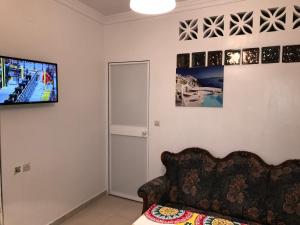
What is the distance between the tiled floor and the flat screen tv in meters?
1.59

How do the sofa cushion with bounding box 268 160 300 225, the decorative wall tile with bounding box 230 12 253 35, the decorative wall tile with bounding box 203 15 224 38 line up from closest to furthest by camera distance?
1. the sofa cushion with bounding box 268 160 300 225
2. the decorative wall tile with bounding box 230 12 253 35
3. the decorative wall tile with bounding box 203 15 224 38

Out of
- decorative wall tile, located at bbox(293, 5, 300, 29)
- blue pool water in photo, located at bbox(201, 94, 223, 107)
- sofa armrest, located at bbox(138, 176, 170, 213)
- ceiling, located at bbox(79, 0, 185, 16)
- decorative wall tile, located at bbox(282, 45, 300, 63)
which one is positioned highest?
ceiling, located at bbox(79, 0, 185, 16)

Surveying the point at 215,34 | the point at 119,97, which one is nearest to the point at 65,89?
the point at 119,97

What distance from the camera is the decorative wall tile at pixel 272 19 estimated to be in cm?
243

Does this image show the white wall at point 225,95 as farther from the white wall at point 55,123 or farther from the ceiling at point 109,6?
the white wall at point 55,123

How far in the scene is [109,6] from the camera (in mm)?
3047

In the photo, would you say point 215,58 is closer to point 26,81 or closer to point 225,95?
point 225,95

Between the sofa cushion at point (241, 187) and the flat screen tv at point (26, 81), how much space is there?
2.11m

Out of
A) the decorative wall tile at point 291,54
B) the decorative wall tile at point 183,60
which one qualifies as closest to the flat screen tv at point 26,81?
the decorative wall tile at point 183,60

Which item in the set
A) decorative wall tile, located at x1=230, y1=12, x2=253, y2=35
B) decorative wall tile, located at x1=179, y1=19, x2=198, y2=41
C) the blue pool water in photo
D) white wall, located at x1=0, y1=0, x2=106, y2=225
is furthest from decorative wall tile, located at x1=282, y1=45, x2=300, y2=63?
white wall, located at x1=0, y1=0, x2=106, y2=225

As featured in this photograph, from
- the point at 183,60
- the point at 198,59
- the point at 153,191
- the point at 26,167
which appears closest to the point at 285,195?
the point at 153,191

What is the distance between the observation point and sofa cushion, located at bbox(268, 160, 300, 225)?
7.18ft

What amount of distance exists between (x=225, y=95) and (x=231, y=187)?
106 centimetres

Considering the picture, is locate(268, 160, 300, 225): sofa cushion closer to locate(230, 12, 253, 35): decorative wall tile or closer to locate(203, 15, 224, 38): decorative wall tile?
locate(230, 12, 253, 35): decorative wall tile
